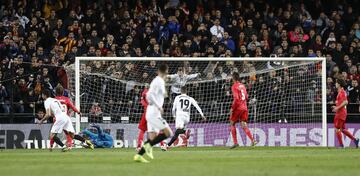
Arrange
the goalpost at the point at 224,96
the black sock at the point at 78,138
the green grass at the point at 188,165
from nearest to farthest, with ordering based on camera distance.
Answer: the green grass at the point at 188,165, the black sock at the point at 78,138, the goalpost at the point at 224,96

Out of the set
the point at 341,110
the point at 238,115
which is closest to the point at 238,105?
the point at 238,115

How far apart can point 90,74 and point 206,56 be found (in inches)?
187

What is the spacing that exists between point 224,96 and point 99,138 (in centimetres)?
451

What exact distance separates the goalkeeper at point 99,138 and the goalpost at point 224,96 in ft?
3.90

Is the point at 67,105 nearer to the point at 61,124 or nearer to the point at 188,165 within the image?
the point at 61,124

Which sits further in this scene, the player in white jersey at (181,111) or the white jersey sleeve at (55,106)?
the player in white jersey at (181,111)

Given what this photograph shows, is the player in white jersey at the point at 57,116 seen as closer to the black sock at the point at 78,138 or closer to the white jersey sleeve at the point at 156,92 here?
the black sock at the point at 78,138

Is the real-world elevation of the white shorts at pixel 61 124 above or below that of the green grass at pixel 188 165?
above

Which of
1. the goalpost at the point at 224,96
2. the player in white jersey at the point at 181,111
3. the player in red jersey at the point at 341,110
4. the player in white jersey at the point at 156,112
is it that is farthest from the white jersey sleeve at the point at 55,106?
the player in red jersey at the point at 341,110

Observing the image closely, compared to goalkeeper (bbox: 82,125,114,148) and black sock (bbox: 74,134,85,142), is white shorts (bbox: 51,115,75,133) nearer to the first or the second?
black sock (bbox: 74,134,85,142)

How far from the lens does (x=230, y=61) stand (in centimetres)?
2975

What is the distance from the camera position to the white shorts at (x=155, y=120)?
1880 cm

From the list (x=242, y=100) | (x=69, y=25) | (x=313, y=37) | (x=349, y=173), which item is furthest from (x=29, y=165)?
(x=313, y=37)

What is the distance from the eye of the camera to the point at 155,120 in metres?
18.8
